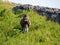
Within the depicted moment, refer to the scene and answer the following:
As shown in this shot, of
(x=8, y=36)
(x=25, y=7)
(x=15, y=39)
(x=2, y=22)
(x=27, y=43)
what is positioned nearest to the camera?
(x=27, y=43)

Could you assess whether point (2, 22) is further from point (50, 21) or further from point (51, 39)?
point (51, 39)

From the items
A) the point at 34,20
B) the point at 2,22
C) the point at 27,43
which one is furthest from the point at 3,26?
the point at 27,43

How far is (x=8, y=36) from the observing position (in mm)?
15672

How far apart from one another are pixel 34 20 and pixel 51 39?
4.10 meters

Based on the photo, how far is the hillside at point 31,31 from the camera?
14500 mm

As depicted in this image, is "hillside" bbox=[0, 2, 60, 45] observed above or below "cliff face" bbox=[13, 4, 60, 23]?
below

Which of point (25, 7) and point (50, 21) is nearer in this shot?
point (50, 21)

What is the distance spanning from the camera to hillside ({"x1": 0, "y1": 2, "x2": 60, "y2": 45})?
1450 cm

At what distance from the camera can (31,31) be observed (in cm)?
1664

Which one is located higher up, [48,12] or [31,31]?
[48,12]

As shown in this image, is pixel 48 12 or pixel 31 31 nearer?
pixel 31 31

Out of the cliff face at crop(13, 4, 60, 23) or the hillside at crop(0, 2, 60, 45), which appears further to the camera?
the cliff face at crop(13, 4, 60, 23)

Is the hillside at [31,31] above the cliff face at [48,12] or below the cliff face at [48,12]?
below

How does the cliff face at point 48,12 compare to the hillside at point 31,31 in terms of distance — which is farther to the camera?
the cliff face at point 48,12
